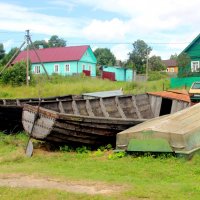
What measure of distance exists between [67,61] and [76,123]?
43051 mm

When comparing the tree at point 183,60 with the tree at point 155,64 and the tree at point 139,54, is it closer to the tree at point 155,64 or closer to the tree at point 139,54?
the tree at point 155,64

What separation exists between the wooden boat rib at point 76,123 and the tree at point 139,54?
2261 inches

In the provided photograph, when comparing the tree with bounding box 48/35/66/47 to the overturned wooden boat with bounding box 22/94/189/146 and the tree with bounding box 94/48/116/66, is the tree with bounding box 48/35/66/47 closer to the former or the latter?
the tree with bounding box 94/48/116/66

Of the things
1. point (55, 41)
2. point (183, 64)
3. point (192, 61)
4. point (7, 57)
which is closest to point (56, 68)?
point (7, 57)

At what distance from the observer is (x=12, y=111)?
1359 cm

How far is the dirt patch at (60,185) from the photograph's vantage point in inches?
251

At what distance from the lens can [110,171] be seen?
321 inches

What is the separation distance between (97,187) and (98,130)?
4365 mm

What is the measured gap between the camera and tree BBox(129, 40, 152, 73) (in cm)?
7064

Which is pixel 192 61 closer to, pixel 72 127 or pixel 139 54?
pixel 72 127

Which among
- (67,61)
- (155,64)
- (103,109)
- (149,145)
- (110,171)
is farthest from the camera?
(155,64)

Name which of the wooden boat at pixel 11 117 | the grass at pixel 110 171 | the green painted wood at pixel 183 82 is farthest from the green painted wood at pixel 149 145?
the green painted wood at pixel 183 82

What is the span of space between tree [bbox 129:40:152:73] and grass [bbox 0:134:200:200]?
59.8 meters

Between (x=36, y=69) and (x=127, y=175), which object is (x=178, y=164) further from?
(x=36, y=69)
